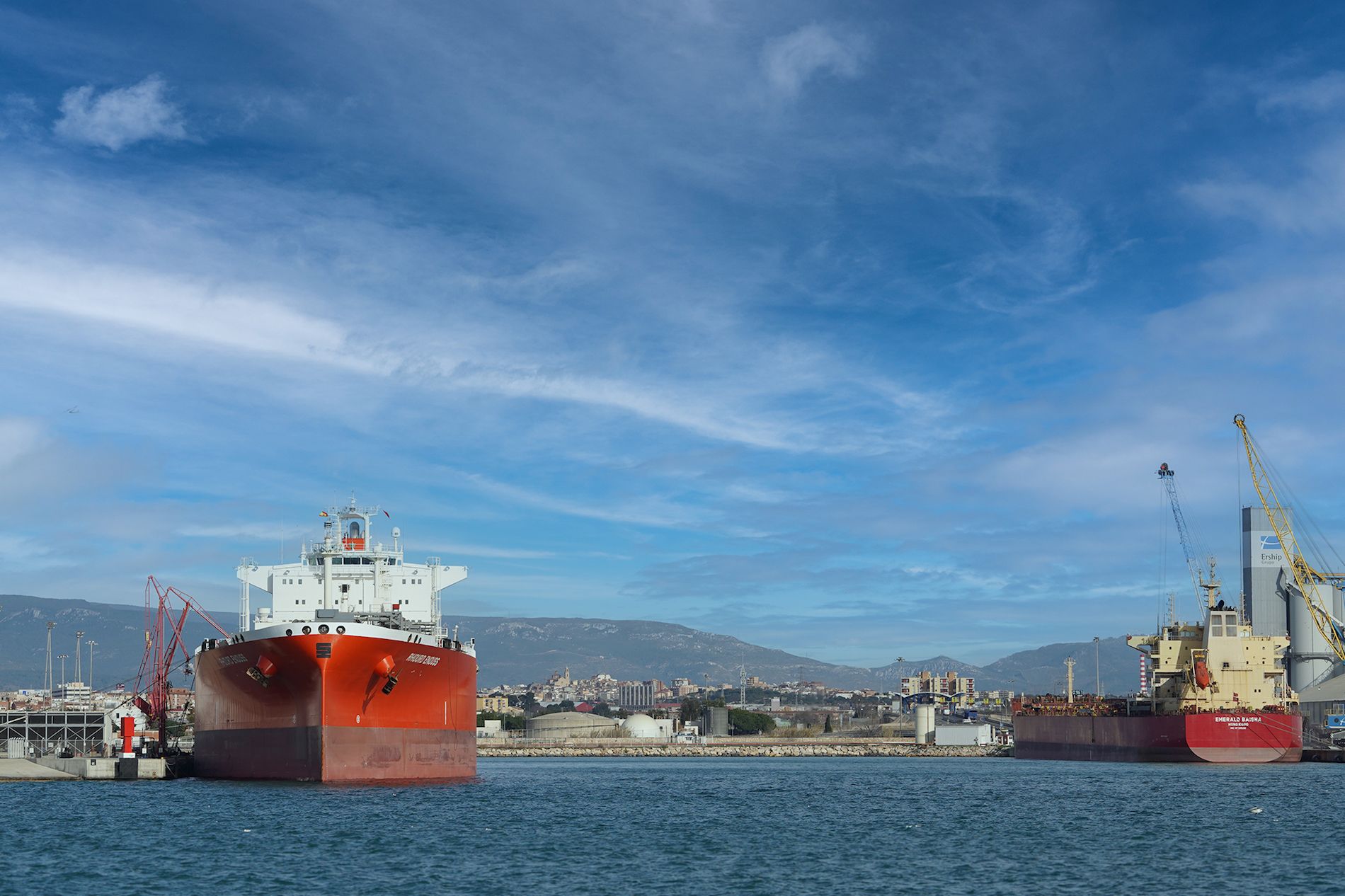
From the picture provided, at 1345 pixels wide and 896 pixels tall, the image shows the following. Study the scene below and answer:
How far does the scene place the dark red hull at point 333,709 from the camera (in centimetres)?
4556

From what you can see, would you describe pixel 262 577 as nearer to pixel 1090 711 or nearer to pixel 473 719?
pixel 473 719

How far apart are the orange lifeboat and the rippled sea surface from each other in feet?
59.6

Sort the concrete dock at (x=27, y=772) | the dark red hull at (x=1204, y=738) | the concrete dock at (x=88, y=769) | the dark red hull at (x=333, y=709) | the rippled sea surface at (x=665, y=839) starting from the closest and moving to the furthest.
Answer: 1. the rippled sea surface at (x=665, y=839)
2. the dark red hull at (x=333, y=709)
3. the concrete dock at (x=27, y=772)
4. the concrete dock at (x=88, y=769)
5. the dark red hull at (x=1204, y=738)

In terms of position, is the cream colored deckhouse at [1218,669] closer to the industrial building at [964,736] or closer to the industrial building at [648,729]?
the industrial building at [964,736]

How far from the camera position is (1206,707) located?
80188mm

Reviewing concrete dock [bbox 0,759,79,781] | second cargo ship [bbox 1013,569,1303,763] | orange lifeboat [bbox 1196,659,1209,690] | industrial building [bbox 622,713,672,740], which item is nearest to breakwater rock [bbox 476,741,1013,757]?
industrial building [bbox 622,713,672,740]

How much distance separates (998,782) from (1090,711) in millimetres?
30117

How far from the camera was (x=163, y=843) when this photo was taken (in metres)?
35.4

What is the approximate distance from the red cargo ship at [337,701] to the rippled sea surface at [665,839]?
1.15 m

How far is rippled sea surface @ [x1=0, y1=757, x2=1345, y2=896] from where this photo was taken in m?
29.5

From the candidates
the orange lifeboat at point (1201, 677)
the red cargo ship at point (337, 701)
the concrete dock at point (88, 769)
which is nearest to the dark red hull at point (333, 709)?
the red cargo ship at point (337, 701)

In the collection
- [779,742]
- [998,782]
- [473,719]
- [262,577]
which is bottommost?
[779,742]

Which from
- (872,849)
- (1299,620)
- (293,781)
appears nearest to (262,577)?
(293,781)

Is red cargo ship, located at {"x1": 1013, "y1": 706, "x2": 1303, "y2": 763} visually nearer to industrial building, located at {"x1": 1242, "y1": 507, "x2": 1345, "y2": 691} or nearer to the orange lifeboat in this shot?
the orange lifeboat
